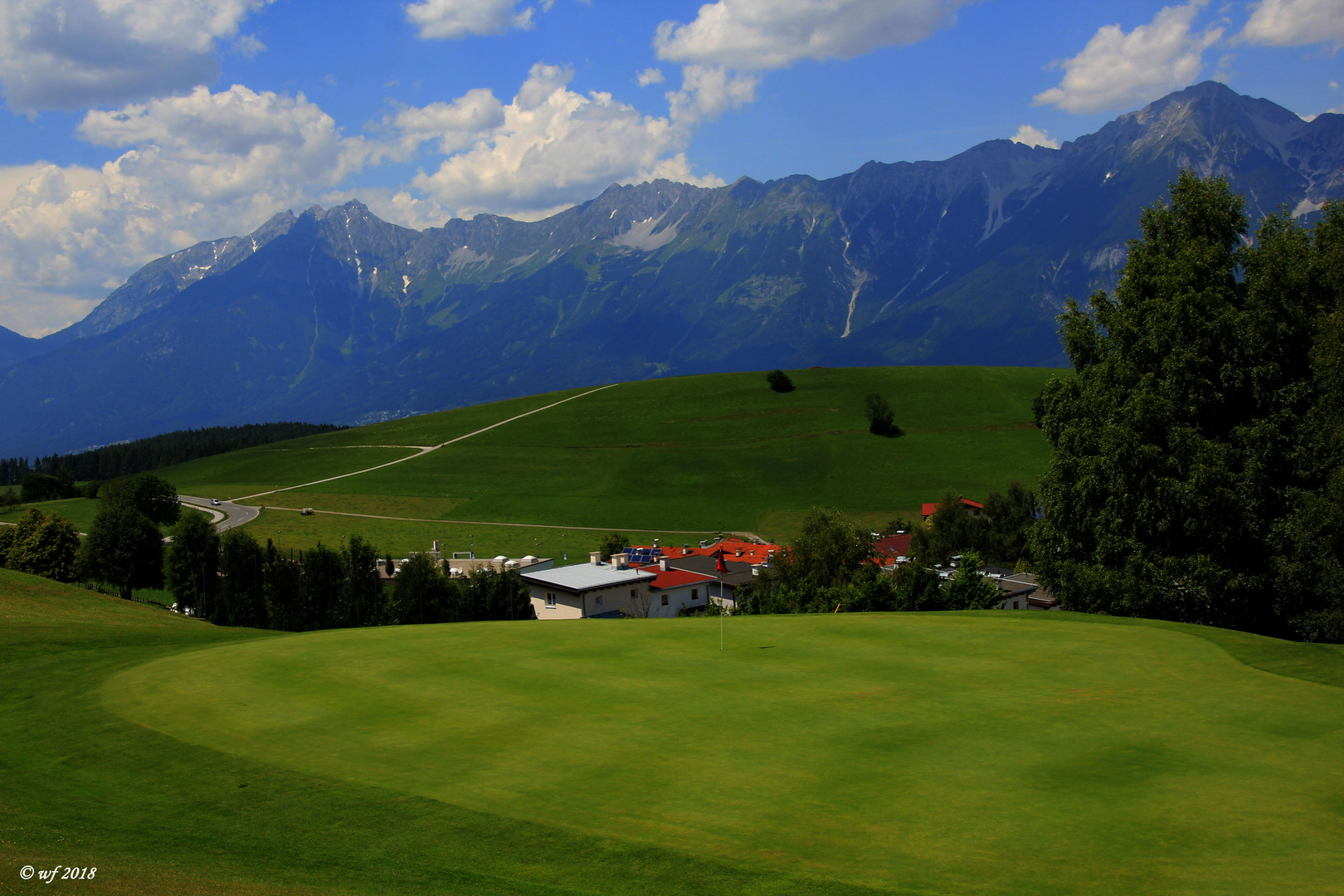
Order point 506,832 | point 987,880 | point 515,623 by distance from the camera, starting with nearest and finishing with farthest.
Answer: point 987,880 < point 506,832 < point 515,623

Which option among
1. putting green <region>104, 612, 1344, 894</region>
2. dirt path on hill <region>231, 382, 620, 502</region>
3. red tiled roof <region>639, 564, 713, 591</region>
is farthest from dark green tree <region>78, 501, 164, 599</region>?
putting green <region>104, 612, 1344, 894</region>

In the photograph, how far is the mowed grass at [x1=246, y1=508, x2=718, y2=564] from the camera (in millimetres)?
94125

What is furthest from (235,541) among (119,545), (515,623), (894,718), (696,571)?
(894,718)

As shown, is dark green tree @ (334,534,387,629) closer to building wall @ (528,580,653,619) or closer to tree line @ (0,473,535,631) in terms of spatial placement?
tree line @ (0,473,535,631)

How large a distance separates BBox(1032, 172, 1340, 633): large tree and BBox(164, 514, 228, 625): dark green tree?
7091cm

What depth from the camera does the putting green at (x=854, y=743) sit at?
33.1ft

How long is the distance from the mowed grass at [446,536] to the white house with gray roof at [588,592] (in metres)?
22.7

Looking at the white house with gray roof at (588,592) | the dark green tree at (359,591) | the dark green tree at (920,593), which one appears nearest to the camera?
the dark green tree at (920,593)

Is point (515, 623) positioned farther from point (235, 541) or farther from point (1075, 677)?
point (235, 541)

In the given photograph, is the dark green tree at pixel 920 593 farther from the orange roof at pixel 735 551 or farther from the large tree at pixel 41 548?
the large tree at pixel 41 548

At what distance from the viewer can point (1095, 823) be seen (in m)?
10.7

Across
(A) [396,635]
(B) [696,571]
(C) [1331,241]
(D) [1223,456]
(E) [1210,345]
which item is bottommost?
(B) [696,571]

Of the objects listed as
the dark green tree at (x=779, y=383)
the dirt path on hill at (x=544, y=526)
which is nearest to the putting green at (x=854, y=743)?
the dirt path on hill at (x=544, y=526)

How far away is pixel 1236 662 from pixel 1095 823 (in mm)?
11504
